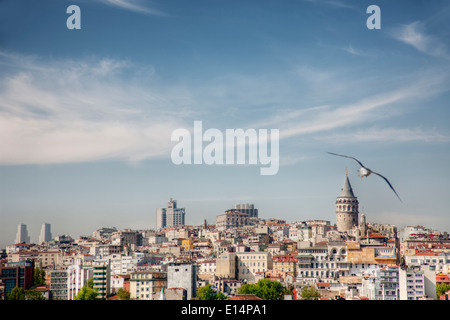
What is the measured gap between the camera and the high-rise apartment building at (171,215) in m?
56.5

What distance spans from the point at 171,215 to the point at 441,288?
1552 inches

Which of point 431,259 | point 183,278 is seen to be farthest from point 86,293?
point 431,259

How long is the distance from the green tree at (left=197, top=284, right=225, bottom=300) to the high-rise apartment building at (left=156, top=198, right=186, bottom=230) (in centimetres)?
3628

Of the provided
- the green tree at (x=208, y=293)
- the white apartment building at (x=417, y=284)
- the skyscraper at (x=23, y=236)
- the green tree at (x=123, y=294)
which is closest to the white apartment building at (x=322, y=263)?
the green tree at (x=208, y=293)

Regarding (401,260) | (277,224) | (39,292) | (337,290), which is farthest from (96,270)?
(277,224)

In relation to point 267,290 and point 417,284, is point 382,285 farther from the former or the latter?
point 267,290

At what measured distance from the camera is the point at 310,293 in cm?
1852

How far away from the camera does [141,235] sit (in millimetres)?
40094

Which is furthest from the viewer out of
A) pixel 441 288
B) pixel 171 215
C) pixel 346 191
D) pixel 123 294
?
pixel 171 215

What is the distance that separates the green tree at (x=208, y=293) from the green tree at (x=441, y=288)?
6.02m

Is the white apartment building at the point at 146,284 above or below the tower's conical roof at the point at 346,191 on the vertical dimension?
Result: below

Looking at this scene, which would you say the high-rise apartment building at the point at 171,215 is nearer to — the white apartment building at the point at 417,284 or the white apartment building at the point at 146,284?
the white apartment building at the point at 146,284

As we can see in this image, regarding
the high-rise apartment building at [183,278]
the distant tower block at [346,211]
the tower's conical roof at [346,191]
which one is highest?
the tower's conical roof at [346,191]
